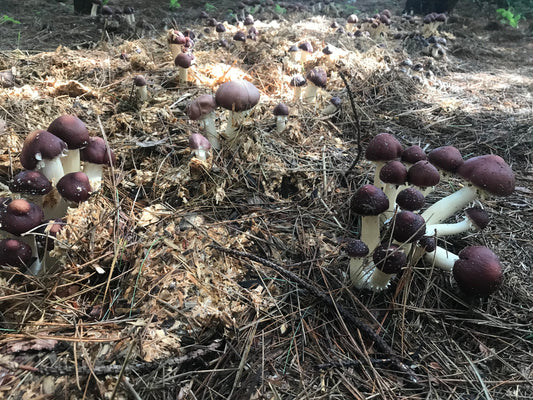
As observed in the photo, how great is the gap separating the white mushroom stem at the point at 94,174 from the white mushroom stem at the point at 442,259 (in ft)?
9.41

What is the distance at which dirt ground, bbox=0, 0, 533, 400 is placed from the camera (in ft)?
6.49

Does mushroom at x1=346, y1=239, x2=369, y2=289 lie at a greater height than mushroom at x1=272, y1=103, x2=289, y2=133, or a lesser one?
lesser

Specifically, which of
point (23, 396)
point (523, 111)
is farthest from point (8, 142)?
point (523, 111)

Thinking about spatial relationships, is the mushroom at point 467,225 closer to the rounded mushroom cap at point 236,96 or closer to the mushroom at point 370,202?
the mushroom at point 370,202

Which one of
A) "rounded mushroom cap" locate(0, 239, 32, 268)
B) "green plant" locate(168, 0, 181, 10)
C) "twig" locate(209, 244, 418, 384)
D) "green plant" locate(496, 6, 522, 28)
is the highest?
"green plant" locate(496, 6, 522, 28)

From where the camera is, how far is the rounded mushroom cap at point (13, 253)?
2162mm

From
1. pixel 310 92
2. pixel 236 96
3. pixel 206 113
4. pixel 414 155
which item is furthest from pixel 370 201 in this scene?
pixel 310 92

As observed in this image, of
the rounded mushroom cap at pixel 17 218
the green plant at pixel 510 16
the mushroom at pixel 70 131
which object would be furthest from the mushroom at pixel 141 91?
the green plant at pixel 510 16

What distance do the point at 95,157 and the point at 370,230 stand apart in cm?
235

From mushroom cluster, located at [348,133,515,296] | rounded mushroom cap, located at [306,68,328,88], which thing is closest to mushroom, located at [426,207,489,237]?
mushroom cluster, located at [348,133,515,296]

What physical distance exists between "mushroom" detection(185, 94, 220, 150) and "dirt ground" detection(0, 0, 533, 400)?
9.1 inches

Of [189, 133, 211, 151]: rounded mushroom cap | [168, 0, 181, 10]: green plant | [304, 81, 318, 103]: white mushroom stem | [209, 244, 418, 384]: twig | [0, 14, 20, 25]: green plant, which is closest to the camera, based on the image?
[209, 244, 418, 384]: twig

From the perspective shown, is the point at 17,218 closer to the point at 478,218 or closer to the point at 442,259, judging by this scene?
the point at 442,259

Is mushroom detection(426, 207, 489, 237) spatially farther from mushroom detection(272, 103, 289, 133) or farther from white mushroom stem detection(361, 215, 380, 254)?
mushroom detection(272, 103, 289, 133)
